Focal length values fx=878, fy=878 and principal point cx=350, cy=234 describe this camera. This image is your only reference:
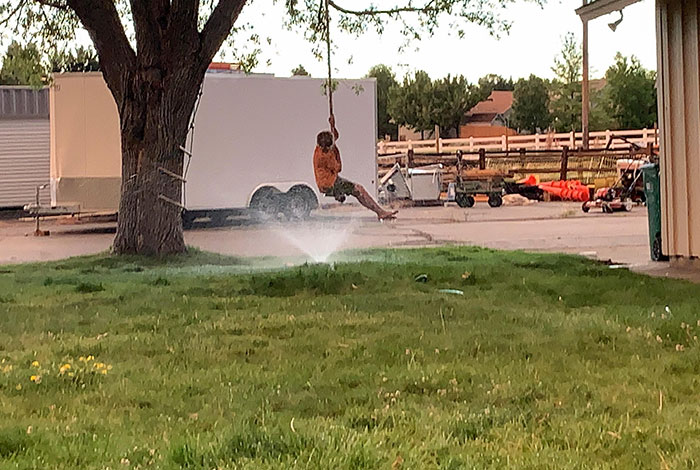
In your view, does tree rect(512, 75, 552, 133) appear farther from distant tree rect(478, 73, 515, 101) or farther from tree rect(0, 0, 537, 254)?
tree rect(0, 0, 537, 254)

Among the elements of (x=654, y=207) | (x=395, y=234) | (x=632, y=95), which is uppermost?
(x=632, y=95)

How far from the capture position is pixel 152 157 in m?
11.5

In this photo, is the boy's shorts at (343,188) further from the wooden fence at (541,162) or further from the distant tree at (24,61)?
the wooden fence at (541,162)

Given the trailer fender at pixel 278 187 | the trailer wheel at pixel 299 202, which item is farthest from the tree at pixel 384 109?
the trailer fender at pixel 278 187

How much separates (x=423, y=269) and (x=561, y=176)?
75.2 ft

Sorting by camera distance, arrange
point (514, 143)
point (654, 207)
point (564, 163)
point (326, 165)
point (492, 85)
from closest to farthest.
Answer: point (654, 207) < point (326, 165) < point (564, 163) < point (514, 143) < point (492, 85)

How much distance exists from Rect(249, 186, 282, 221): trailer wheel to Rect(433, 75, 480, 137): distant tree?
36.5 metres

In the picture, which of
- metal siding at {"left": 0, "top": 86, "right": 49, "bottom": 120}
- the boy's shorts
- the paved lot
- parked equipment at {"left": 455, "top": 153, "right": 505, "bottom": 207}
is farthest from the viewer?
parked equipment at {"left": 455, "top": 153, "right": 505, "bottom": 207}

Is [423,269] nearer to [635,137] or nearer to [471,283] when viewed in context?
[471,283]

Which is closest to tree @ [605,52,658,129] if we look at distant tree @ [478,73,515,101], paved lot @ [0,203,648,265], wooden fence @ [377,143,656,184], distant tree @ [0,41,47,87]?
distant tree @ [478,73,515,101]

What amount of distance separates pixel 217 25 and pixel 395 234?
6694 millimetres

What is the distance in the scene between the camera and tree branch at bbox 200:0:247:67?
38.0 ft

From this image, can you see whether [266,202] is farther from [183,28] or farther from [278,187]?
[183,28]

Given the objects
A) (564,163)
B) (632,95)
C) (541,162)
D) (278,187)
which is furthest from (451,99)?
(278,187)
